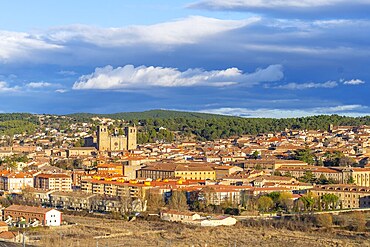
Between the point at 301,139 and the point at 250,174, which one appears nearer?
the point at 250,174

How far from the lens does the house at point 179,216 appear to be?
126ft

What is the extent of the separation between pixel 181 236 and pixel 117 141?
53.5 m

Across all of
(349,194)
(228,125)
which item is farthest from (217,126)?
(349,194)

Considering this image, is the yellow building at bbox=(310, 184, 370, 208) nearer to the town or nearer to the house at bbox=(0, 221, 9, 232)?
the town

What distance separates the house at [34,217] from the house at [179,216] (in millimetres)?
5139

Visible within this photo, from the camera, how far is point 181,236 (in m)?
32.7

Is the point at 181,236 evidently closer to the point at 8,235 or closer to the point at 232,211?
the point at 8,235

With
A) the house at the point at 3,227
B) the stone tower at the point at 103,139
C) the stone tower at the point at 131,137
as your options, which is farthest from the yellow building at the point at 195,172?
the stone tower at the point at 131,137

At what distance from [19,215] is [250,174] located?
20.5 meters

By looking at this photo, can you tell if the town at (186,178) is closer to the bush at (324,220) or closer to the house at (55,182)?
the house at (55,182)

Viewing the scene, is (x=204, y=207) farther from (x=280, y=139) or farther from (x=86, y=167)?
(x=280, y=139)

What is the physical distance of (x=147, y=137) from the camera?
9331 centimetres

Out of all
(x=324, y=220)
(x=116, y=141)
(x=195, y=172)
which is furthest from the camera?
(x=116, y=141)

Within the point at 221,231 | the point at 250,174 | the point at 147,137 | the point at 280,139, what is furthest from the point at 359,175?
the point at 147,137
